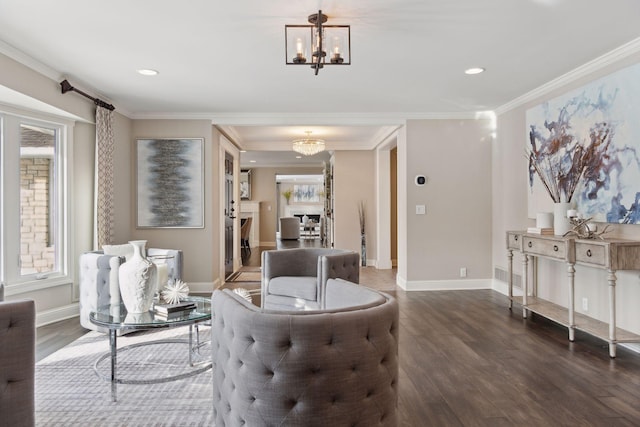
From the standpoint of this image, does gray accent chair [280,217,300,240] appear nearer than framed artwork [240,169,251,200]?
No

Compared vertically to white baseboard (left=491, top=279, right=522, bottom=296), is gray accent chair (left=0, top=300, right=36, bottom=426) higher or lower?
higher

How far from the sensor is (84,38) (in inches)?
127

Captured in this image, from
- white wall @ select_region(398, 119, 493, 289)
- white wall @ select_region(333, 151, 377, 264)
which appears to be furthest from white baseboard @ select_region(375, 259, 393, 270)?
white wall @ select_region(398, 119, 493, 289)

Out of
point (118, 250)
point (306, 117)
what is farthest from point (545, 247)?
point (118, 250)

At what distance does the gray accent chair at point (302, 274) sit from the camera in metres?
3.66

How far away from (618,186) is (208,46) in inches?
143

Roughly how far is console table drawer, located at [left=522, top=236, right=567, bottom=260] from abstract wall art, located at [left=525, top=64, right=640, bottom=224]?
435 mm

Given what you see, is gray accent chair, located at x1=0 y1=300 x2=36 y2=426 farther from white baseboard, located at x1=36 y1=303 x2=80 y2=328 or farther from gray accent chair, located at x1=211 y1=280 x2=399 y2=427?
white baseboard, located at x1=36 y1=303 x2=80 y2=328

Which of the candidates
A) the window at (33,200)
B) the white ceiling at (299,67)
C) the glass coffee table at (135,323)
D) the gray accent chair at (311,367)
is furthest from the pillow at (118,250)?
the gray accent chair at (311,367)

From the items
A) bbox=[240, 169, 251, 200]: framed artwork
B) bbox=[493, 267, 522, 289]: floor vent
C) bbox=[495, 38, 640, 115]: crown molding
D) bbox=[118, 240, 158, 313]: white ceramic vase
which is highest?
bbox=[495, 38, 640, 115]: crown molding

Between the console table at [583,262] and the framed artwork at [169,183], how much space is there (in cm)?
414

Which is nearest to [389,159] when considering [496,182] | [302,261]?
[496,182]

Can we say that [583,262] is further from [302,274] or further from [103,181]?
[103,181]

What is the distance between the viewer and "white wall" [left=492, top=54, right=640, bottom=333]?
11.3 ft
